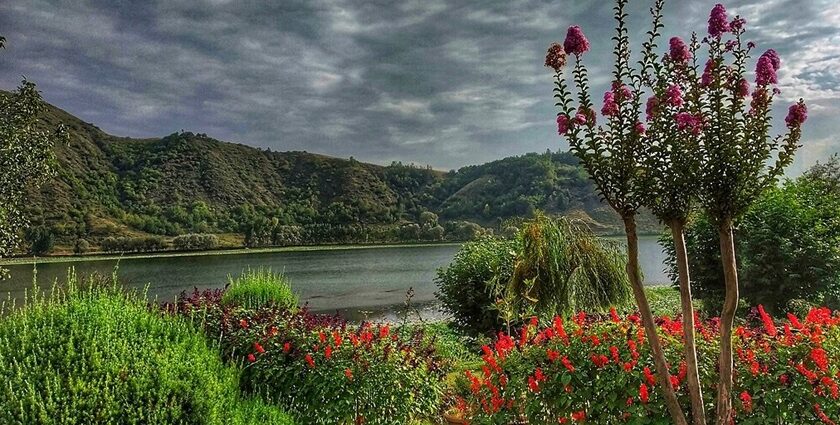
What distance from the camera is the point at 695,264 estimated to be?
1266 cm

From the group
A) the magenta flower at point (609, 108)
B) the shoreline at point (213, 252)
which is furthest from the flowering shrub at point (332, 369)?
the shoreline at point (213, 252)

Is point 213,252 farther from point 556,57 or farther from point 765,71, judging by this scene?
point 765,71

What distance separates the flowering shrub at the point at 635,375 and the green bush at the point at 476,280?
7.06 metres

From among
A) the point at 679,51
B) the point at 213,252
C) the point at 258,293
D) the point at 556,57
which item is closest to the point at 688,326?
the point at 679,51

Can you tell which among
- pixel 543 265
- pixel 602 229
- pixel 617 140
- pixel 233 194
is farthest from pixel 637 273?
pixel 233 194

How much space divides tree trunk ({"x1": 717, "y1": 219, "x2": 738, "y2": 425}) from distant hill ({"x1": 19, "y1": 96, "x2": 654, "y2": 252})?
61.9m

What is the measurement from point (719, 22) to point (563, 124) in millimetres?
1218

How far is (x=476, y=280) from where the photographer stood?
1234cm

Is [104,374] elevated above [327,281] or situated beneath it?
elevated above

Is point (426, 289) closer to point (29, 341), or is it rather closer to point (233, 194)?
point (29, 341)

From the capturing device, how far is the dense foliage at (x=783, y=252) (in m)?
11.2

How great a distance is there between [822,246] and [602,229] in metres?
58.1

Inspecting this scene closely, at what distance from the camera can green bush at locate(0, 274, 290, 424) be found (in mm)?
3492

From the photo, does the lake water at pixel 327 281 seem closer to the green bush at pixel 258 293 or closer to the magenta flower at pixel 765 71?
the green bush at pixel 258 293
